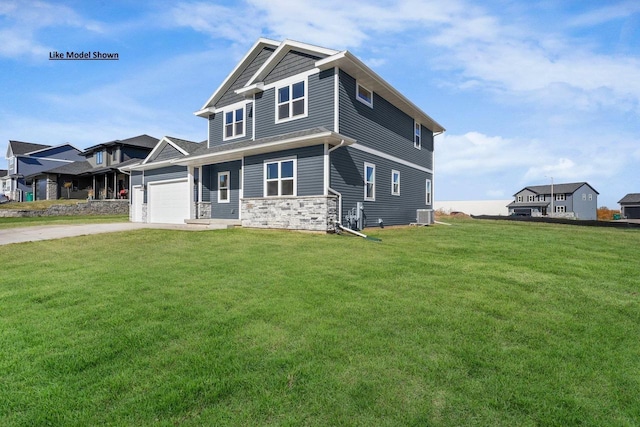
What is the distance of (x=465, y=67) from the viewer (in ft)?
42.6

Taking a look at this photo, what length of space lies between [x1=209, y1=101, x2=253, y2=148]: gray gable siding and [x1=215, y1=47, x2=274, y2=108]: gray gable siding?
74cm

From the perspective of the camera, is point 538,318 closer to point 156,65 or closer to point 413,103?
point 156,65

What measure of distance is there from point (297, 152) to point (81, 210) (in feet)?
78.1

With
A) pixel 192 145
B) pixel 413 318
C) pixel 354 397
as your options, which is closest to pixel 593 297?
pixel 413 318

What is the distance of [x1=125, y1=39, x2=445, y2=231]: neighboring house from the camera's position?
504 inches

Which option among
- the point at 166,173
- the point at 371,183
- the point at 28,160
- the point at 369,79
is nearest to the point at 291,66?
the point at 369,79

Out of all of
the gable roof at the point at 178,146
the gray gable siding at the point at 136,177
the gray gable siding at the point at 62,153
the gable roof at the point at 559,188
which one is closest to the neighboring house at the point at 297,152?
the gable roof at the point at 178,146

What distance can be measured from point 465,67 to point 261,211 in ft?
34.5

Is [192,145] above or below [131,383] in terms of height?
above

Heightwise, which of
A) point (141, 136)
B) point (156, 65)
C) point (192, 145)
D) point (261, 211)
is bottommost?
point (261, 211)

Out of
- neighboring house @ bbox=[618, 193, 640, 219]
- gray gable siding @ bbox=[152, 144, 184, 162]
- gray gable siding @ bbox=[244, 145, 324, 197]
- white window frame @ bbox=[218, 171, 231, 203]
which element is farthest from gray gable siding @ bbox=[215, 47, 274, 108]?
neighboring house @ bbox=[618, 193, 640, 219]

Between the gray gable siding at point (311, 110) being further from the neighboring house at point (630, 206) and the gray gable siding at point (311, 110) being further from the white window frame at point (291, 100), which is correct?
the neighboring house at point (630, 206)

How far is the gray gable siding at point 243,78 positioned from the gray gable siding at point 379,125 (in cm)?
539

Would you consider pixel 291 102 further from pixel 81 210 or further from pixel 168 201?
pixel 81 210
